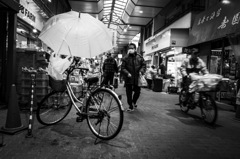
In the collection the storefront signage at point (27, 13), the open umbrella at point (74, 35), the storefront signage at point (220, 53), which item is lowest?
the open umbrella at point (74, 35)

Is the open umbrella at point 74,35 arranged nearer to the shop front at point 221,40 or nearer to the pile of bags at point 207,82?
the pile of bags at point 207,82

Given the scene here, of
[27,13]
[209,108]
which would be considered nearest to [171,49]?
[209,108]

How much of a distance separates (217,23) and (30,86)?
825cm

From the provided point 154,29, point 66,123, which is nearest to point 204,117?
point 66,123

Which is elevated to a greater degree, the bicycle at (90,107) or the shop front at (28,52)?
the shop front at (28,52)

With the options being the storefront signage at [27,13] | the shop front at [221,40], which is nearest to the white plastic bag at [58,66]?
the storefront signage at [27,13]

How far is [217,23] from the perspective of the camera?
8.87 meters

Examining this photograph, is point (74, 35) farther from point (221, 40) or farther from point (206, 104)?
point (221, 40)

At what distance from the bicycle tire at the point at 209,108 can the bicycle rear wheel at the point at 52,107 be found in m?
3.60

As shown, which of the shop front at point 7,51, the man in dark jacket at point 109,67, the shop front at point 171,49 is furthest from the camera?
the shop front at point 171,49

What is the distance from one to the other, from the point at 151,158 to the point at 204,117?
3078 millimetres

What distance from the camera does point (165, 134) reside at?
13.8ft

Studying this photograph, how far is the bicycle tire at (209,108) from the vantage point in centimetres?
500

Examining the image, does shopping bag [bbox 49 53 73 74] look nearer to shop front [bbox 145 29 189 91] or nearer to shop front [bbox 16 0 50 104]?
shop front [bbox 16 0 50 104]
